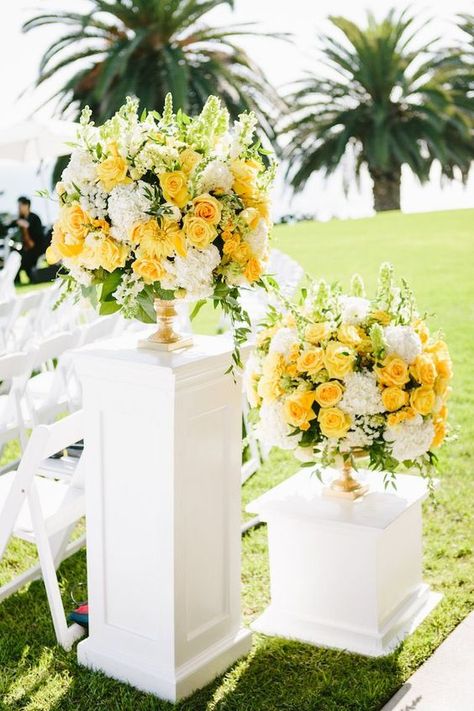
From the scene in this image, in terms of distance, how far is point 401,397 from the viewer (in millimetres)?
3701

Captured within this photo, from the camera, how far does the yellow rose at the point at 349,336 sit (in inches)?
148

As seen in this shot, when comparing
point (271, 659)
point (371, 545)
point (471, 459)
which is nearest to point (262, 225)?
point (371, 545)

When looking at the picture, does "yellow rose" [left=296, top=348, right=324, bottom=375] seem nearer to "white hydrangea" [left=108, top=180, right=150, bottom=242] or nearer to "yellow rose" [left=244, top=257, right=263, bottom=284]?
"yellow rose" [left=244, top=257, right=263, bottom=284]

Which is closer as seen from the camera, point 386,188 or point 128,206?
point 128,206

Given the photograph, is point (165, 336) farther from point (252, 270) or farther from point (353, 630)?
point (353, 630)

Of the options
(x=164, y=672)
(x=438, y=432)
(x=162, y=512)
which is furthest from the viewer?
(x=438, y=432)

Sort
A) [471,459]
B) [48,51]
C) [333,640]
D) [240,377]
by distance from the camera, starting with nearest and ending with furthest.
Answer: [240,377] < [333,640] < [471,459] < [48,51]

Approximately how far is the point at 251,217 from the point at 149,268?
0.40 meters

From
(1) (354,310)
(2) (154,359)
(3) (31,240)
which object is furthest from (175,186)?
(3) (31,240)

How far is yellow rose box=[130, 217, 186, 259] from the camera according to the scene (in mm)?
3316

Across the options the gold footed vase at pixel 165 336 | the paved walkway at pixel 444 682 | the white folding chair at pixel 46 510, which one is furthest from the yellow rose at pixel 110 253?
the paved walkway at pixel 444 682

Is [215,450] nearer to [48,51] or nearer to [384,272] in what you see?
[384,272]

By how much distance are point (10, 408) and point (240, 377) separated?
2505 mm

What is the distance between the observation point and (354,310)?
386cm
